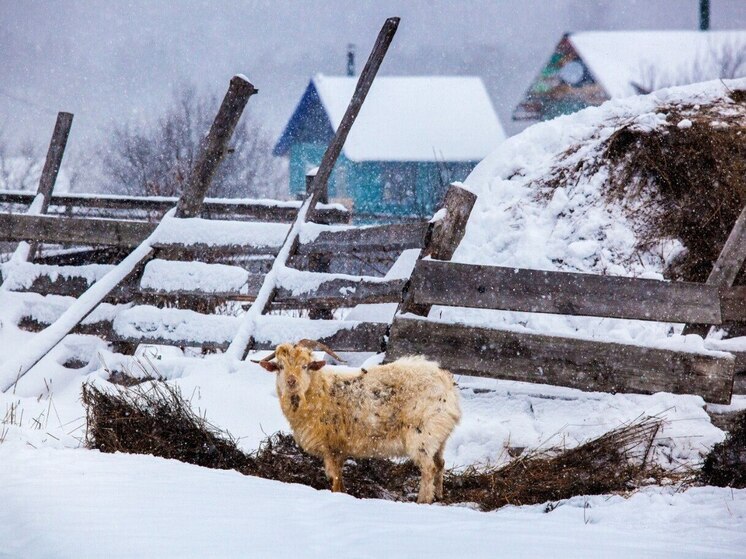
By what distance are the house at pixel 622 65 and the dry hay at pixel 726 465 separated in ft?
97.8

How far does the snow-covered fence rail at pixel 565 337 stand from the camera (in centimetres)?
518

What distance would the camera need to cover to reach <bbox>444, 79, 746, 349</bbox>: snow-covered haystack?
7.62m

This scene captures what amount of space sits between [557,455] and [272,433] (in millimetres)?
1998

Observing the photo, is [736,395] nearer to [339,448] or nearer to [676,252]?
[676,252]

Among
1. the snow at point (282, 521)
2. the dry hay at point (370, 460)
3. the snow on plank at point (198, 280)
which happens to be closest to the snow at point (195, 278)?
the snow on plank at point (198, 280)

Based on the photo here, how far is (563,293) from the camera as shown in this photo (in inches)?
209

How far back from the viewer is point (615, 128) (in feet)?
27.3

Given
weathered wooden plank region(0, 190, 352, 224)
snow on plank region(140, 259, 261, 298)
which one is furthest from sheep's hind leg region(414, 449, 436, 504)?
weathered wooden plank region(0, 190, 352, 224)

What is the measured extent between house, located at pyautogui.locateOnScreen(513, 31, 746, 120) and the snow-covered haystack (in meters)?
25.3

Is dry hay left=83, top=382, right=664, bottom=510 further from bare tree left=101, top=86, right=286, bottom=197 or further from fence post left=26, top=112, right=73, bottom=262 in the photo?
bare tree left=101, top=86, right=286, bottom=197

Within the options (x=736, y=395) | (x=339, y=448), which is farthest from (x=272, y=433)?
(x=736, y=395)

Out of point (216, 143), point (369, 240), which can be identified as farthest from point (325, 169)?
point (216, 143)

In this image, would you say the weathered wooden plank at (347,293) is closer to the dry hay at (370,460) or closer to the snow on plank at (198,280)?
the snow on plank at (198,280)

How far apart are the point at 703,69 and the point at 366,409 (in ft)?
109
